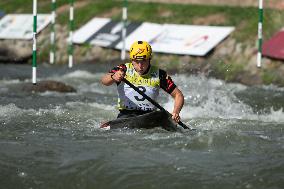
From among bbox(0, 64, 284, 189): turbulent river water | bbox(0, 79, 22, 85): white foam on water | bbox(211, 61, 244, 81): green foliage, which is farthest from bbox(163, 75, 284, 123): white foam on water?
bbox(0, 79, 22, 85): white foam on water

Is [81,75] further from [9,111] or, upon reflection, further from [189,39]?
[9,111]

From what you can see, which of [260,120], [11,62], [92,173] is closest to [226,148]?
[92,173]

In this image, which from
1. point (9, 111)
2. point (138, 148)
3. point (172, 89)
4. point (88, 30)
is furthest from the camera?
point (88, 30)

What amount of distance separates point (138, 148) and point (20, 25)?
19.1 metres

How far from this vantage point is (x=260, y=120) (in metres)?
12.3

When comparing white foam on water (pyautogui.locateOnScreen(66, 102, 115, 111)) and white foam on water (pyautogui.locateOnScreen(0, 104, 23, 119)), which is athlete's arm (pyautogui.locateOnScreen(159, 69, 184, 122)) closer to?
white foam on water (pyautogui.locateOnScreen(0, 104, 23, 119))

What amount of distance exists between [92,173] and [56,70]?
1442 centimetres

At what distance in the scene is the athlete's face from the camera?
10258mm

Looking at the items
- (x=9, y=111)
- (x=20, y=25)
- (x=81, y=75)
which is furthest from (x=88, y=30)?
(x=9, y=111)

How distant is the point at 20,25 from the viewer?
89.7 ft

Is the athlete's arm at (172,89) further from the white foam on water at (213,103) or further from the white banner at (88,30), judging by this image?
the white banner at (88,30)

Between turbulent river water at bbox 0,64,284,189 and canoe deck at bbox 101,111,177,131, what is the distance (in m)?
0.08

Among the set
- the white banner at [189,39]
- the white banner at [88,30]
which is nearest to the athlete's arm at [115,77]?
the white banner at [189,39]

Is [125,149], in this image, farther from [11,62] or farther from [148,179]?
[11,62]
